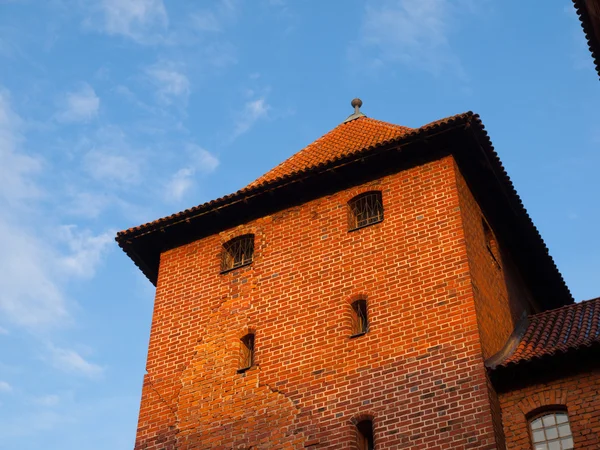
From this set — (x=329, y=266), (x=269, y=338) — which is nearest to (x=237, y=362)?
(x=269, y=338)

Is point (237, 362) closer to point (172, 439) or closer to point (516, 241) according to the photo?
point (172, 439)

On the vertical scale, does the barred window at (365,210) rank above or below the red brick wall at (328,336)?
above

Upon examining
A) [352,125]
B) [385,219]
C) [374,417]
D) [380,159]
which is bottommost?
[374,417]

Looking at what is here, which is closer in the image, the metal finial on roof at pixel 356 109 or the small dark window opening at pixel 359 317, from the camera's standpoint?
the small dark window opening at pixel 359 317

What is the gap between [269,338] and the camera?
689 inches

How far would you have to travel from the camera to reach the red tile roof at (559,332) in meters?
15.4

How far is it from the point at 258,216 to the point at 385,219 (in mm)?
2874

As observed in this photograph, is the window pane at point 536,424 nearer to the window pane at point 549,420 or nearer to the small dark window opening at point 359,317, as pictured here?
the window pane at point 549,420

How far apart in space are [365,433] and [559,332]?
379cm

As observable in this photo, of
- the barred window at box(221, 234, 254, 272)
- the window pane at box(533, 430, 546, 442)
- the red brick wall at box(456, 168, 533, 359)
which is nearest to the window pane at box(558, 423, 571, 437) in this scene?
the window pane at box(533, 430, 546, 442)

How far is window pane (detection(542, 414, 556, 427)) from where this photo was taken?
49.0 feet

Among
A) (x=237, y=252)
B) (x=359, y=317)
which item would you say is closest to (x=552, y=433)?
(x=359, y=317)

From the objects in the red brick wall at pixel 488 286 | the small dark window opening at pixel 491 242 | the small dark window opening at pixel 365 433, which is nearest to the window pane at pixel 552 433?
the red brick wall at pixel 488 286

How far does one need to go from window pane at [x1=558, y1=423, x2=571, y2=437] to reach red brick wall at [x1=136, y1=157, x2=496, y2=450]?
111 centimetres
